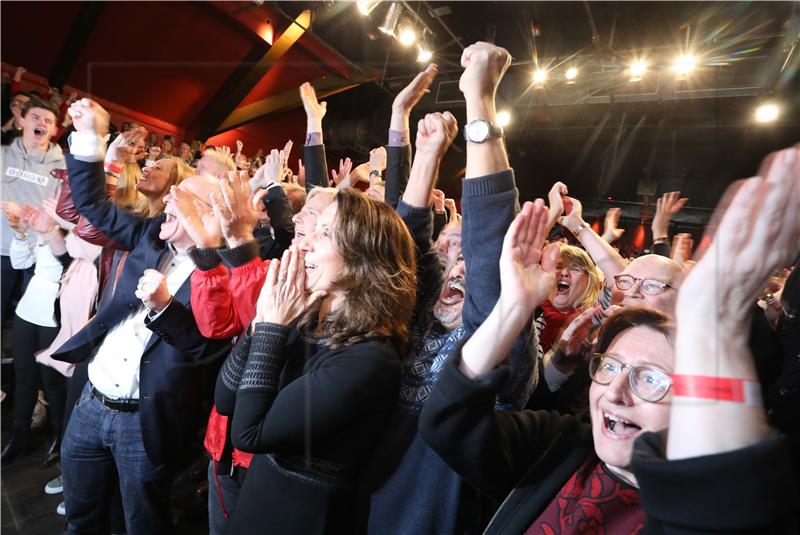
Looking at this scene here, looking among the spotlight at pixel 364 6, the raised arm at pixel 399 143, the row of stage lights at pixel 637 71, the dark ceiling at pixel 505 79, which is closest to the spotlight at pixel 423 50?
the dark ceiling at pixel 505 79

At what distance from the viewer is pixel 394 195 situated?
5.27 ft

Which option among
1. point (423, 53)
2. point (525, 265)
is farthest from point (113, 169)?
point (423, 53)

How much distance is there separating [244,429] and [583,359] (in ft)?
2.80

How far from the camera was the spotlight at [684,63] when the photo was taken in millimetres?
4547

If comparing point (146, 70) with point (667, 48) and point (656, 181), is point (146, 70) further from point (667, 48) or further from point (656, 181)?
point (667, 48)

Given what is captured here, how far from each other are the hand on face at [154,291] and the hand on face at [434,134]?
0.84 m

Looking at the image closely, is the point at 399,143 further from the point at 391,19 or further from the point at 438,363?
the point at 391,19

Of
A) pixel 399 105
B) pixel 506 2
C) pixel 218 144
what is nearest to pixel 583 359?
pixel 399 105

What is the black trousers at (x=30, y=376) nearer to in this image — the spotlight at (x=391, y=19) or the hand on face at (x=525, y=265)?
the hand on face at (x=525, y=265)

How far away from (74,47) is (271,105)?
197 centimetres

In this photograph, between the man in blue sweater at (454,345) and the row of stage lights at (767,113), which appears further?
the man in blue sweater at (454,345)

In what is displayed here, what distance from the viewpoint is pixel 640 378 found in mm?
729

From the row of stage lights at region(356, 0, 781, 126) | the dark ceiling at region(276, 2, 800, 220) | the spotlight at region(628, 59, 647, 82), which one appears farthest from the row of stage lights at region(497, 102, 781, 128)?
the spotlight at region(628, 59, 647, 82)

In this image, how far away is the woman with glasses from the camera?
36cm
